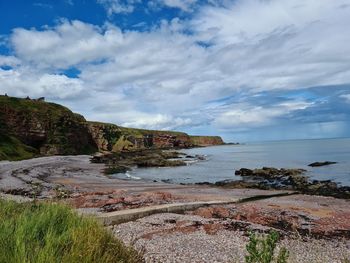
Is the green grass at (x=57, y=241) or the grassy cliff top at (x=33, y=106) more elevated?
the grassy cliff top at (x=33, y=106)

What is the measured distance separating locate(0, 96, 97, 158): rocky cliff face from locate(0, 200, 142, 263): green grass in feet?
304

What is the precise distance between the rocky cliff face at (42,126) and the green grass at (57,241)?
92.8m

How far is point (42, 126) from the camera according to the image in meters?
110

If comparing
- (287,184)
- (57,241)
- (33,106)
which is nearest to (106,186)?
(287,184)

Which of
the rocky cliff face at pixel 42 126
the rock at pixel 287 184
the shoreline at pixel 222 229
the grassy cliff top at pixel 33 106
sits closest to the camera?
the shoreline at pixel 222 229

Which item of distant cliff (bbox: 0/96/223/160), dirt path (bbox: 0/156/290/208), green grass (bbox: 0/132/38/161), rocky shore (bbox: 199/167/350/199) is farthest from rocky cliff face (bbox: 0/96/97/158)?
rocky shore (bbox: 199/167/350/199)

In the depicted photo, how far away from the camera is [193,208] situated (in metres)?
24.5

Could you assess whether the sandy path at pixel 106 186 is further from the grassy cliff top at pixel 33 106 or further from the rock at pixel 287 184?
the grassy cliff top at pixel 33 106

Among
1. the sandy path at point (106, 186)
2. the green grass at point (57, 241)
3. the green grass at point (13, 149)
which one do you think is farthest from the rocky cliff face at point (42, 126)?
the green grass at point (57, 241)

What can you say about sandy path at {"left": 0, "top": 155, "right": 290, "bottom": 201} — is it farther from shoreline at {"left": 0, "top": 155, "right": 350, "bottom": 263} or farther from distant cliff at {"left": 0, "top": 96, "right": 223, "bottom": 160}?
distant cliff at {"left": 0, "top": 96, "right": 223, "bottom": 160}

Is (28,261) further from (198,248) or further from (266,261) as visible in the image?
(198,248)

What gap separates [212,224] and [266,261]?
40.5ft

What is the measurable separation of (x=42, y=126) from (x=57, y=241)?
10647 centimetres

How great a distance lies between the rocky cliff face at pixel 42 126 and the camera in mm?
104256
